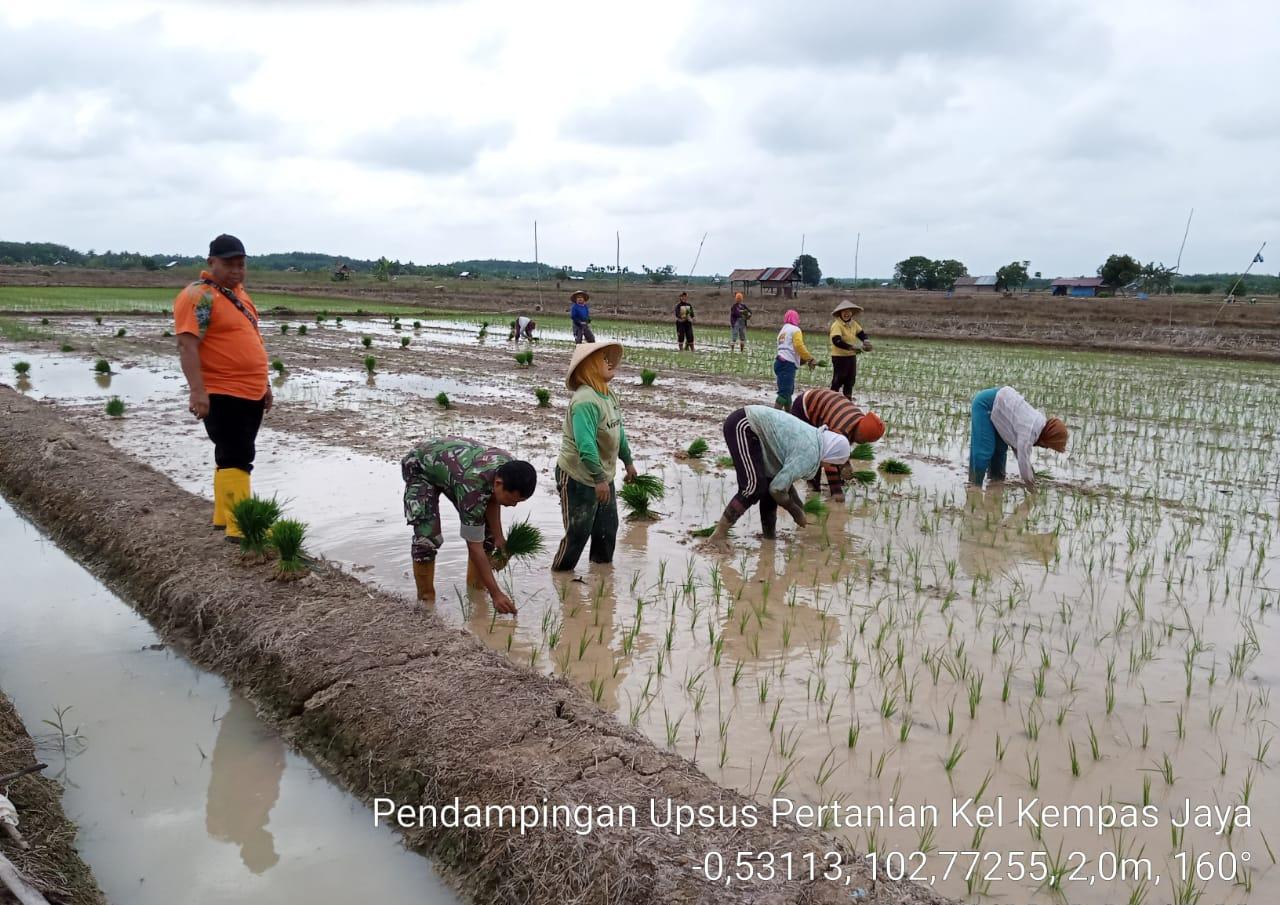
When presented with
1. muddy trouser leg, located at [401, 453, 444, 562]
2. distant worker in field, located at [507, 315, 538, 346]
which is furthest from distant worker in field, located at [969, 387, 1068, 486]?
distant worker in field, located at [507, 315, 538, 346]

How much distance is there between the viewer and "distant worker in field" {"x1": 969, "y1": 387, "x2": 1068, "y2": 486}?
251 inches

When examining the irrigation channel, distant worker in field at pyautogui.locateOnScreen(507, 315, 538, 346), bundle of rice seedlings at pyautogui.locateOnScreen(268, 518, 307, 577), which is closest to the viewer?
the irrigation channel

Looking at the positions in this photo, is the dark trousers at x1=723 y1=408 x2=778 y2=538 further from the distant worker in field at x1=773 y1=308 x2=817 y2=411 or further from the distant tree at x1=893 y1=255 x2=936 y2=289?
the distant tree at x1=893 y1=255 x2=936 y2=289

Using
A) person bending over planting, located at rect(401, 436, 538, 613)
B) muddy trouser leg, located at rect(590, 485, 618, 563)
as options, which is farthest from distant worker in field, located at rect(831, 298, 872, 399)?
person bending over planting, located at rect(401, 436, 538, 613)

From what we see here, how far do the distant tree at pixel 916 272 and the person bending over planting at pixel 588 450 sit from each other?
55.3 meters

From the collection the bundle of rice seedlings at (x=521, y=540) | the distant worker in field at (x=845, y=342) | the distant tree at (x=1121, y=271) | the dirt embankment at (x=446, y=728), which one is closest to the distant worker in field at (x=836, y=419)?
the bundle of rice seedlings at (x=521, y=540)

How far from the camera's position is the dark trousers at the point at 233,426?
4.43 meters

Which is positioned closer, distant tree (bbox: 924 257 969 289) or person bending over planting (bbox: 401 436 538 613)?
person bending over planting (bbox: 401 436 538 613)

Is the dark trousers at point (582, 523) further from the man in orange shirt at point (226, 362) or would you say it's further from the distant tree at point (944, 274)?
the distant tree at point (944, 274)

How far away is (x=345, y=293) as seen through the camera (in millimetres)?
42250

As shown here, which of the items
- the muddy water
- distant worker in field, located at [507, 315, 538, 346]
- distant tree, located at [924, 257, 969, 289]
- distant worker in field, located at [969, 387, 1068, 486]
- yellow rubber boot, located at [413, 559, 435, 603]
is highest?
distant tree, located at [924, 257, 969, 289]

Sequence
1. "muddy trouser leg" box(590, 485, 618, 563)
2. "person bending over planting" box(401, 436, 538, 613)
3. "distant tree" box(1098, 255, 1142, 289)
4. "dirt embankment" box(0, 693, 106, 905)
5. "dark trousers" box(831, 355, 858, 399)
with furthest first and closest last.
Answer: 1. "distant tree" box(1098, 255, 1142, 289)
2. "dark trousers" box(831, 355, 858, 399)
3. "muddy trouser leg" box(590, 485, 618, 563)
4. "person bending over planting" box(401, 436, 538, 613)
5. "dirt embankment" box(0, 693, 106, 905)

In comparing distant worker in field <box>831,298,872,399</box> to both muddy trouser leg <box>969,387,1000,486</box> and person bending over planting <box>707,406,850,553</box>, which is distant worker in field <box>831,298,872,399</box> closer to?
muddy trouser leg <box>969,387,1000,486</box>

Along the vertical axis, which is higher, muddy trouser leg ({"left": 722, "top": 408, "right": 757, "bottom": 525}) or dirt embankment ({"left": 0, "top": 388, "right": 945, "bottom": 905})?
muddy trouser leg ({"left": 722, "top": 408, "right": 757, "bottom": 525})
